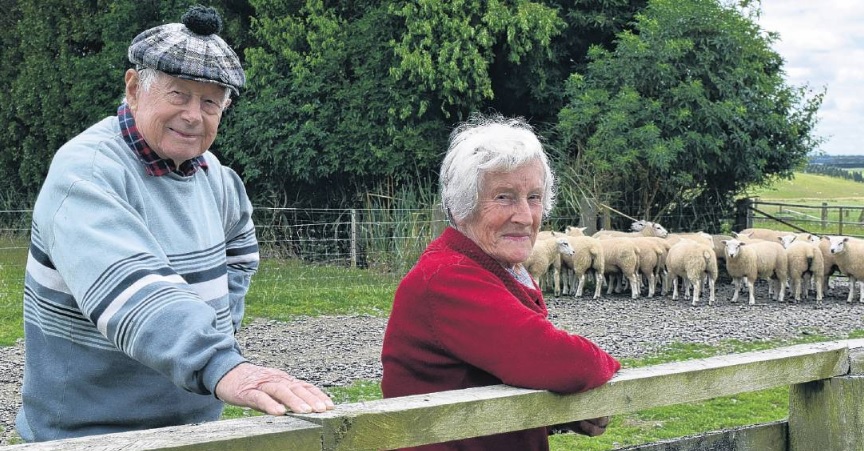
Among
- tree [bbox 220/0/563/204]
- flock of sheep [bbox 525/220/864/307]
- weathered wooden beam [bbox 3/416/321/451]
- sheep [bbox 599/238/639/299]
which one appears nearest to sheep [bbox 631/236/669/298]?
flock of sheep [bbox 525/220/864/307]

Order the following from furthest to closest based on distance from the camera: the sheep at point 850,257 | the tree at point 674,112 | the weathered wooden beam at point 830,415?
1. the tree at point 674,112
2. the sheep at point 850,257
3. the weathered wooden beam at point 830,415

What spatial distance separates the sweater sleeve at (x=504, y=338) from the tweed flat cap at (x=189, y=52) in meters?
0.77

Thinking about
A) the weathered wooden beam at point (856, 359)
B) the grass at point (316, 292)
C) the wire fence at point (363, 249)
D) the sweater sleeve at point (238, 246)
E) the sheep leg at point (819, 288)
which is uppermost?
the sweater sleeve at point (238, 246)

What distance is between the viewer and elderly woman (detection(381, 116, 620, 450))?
2500 mm

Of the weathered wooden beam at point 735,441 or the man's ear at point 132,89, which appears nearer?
the man's ear at point 132,89

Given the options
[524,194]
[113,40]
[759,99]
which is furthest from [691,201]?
[524,194]

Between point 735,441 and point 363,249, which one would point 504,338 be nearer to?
point 735,441

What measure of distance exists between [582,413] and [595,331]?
9.99m

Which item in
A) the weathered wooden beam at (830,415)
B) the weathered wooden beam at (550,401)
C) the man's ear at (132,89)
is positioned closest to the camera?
the weathered wooden beam at (550,401)

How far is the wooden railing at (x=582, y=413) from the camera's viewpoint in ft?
6.24

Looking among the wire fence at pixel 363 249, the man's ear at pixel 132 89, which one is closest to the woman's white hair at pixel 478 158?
the man's ear at pixel 132 89

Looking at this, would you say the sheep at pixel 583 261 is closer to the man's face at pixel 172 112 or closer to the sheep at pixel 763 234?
the sheep at pixel 763 234

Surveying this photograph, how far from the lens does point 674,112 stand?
19.0m

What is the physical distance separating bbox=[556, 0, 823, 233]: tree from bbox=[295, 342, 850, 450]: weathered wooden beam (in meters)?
15.5
